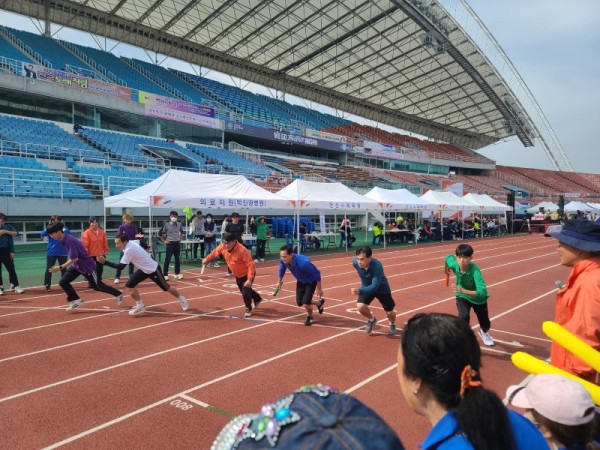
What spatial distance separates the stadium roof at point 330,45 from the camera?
3250 cm

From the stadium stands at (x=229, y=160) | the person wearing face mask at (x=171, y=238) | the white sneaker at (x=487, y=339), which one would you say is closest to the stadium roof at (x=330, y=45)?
the stadium stands at (x=229, y=160)

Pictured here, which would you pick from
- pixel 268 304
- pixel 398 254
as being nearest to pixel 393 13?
pixel 398 254

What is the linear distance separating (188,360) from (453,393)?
4.56 meters

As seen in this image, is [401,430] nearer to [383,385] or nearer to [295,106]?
[383,385]

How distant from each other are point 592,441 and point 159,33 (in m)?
41.5

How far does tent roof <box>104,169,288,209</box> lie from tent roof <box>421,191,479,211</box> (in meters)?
12.3

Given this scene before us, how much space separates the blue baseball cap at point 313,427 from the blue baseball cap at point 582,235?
2.26 metres

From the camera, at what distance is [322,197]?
57.0 feet

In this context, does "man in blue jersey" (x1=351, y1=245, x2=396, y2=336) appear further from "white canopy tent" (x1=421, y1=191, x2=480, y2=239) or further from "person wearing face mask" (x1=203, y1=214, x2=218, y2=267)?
"white canopy tent" (x1=421, y1=191, x2=480, y2=239)

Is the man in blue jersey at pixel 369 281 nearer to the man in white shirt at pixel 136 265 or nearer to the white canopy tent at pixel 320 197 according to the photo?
the man in white shirt at pixel 136 265

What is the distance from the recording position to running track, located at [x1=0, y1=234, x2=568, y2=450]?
3707 mm

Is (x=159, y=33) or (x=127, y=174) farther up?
(x=159, y=33)

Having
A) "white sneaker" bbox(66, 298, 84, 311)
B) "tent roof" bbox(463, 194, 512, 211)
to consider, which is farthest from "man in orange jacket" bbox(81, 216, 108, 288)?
"tent roof" bbox(463, 194, 512, 211)

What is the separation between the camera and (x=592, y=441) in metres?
1.74
